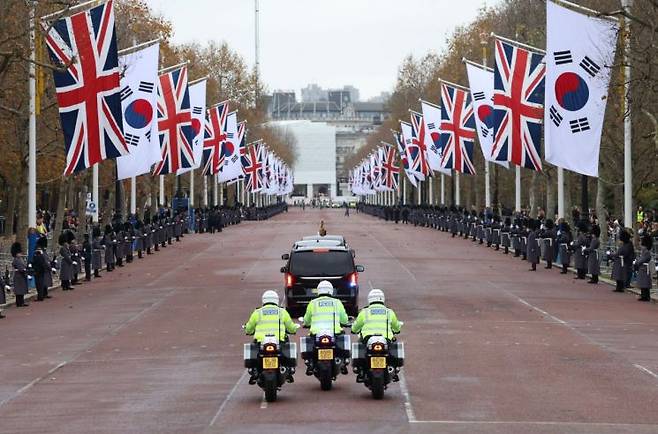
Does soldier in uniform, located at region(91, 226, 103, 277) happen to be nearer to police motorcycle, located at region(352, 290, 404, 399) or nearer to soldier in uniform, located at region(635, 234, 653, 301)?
soldier in uniform, located at region(635, 234, 653, 301)

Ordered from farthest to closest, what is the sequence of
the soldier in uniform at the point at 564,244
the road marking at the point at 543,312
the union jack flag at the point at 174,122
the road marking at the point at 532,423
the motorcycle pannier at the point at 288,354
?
1. the union jack flag at the point at 174,122
2. the soldier in uniform at the point at 564,244
3. the road marking at the point at 543,312
4. the motorcycle pannier at the point at 288,354
5. the road marking at the point at 532,423

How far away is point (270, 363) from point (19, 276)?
17113 millimetres

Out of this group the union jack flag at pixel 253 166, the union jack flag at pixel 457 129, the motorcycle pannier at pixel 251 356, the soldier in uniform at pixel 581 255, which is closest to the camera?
the motorcycle pannier at pixel 251 356

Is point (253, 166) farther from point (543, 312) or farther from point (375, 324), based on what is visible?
point (375, 324)

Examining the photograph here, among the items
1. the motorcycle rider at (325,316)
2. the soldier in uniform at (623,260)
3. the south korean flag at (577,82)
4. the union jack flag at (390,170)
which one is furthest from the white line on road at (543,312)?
the union jack flag at (390,170)

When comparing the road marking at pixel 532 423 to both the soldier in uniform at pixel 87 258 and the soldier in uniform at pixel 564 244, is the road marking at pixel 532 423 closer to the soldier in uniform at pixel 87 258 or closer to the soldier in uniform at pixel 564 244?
the soldier in uniform at pixel 87 258

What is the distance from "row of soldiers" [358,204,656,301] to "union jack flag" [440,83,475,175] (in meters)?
3.13

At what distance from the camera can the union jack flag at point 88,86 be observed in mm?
33906

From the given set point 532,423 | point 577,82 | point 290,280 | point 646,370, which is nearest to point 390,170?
point 577,82

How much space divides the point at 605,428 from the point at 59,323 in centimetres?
1606

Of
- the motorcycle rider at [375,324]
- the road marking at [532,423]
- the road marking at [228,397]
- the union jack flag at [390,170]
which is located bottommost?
the road marking at [228,397]

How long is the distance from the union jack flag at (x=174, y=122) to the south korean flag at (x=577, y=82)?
2400 centimetres

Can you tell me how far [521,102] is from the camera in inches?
1834

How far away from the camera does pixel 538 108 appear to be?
46.7 metres
